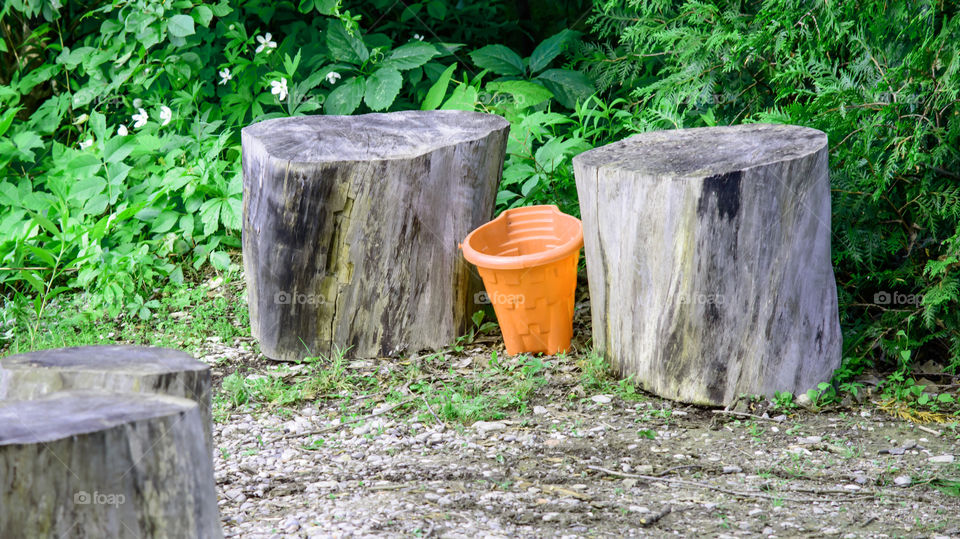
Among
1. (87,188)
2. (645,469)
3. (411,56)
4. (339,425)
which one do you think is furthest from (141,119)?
(645,469)

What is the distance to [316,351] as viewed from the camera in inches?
145

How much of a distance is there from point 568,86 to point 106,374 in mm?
3411

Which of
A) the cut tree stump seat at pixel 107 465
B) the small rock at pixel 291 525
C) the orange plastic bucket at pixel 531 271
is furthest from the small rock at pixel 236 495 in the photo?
the orange plastic bucket at pixel 531 271

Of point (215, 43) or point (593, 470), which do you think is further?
point (215, 43)

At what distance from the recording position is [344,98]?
4734 millimetres

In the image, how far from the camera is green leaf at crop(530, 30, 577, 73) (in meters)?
4.96

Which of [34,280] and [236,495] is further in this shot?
[34,280]

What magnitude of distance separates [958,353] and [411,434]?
1983mm

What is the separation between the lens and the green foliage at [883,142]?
10.6 ft

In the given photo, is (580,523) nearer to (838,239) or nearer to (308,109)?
(838,239)

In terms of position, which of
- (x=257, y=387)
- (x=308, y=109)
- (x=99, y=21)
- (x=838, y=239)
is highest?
(x=99, y=21)

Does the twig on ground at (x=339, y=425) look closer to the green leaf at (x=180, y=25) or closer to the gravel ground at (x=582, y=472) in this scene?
the gravel ground at (x=582, y=472)

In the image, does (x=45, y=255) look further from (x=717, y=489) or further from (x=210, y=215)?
(x=717, y=489)

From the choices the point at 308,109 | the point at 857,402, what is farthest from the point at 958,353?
the point at 308,109
